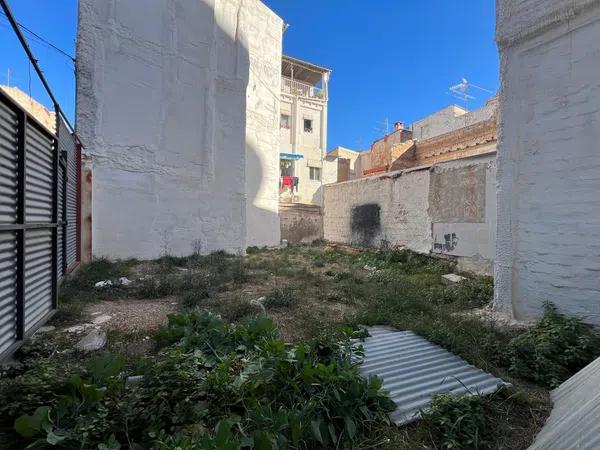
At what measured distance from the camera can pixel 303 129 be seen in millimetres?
21922

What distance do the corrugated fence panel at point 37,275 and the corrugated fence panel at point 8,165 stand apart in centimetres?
45

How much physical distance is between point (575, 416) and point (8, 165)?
13.5 ft

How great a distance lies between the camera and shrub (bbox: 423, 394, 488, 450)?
1753 mm

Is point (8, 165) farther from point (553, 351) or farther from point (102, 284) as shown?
point (553, 351)

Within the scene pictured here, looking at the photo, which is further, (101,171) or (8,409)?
(101,171)

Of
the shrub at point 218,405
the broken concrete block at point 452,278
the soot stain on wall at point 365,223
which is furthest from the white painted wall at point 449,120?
the shrub at point 218,405

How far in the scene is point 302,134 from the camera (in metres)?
21.9

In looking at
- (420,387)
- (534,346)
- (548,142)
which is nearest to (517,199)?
(548,142)

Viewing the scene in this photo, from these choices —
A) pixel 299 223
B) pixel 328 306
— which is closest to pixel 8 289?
pixel 328 306

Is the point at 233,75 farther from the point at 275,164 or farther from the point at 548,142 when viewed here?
the point at 548,142

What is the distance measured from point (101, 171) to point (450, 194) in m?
8.21

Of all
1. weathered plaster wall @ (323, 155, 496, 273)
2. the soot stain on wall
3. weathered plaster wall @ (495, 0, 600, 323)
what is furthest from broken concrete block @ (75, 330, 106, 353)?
the soot stain on wall

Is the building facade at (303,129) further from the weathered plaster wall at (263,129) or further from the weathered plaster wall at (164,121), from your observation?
the weathered plaster wall at (164,121)

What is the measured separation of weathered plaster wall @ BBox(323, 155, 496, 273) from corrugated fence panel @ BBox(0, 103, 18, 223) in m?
6.66
